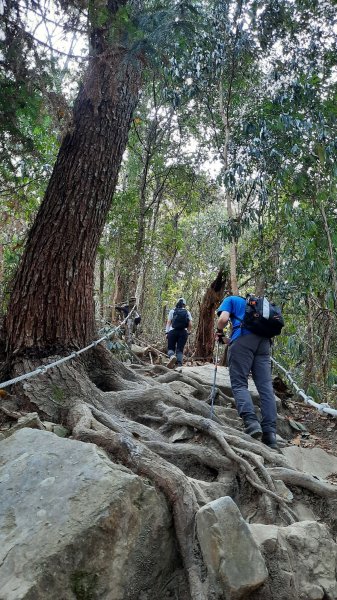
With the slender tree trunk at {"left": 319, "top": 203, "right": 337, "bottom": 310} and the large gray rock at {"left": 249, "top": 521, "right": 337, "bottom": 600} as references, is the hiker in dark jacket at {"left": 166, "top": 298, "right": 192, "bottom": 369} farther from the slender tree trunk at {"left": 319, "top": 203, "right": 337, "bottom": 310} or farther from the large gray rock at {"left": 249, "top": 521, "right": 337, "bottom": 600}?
the large gray rock at {"left": 249, "top": 521, "right": 337, "bottom": 600}

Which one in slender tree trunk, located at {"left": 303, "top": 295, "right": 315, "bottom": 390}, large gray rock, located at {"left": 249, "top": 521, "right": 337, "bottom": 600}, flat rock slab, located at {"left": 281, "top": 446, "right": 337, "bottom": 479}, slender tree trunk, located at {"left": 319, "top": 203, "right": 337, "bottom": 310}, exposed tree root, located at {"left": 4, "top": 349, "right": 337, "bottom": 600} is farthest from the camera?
slender tree trunk, located at {"left": 303, "top": 295, "right": 315, "bottom": 390}

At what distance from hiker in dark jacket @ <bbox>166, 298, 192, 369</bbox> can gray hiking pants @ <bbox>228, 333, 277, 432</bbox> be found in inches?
179

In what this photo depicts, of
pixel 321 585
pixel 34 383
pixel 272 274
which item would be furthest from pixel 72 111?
pixel 272 274

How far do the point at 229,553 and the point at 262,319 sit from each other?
2.58m

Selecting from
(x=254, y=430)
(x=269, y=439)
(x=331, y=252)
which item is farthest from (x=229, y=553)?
(x=331, y=252)

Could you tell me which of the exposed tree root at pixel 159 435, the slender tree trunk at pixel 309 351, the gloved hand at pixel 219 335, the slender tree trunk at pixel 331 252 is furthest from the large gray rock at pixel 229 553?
the slender tree trunk at pixel 309 351

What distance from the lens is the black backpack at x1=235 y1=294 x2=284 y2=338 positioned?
4598 millimetres

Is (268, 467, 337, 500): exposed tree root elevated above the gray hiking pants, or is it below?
below

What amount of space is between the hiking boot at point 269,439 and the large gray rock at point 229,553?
7.03 ft

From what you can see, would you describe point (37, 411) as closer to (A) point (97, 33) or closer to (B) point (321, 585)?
(B) point (321, 585)

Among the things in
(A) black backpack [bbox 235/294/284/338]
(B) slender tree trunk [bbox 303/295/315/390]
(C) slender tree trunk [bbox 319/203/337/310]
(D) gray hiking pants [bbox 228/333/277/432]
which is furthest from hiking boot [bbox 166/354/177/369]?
(A) black backpack [bbox 235/294/284/338]

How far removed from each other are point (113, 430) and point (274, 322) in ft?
6.61

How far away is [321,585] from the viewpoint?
249 cm

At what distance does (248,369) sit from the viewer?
15.5 feet
